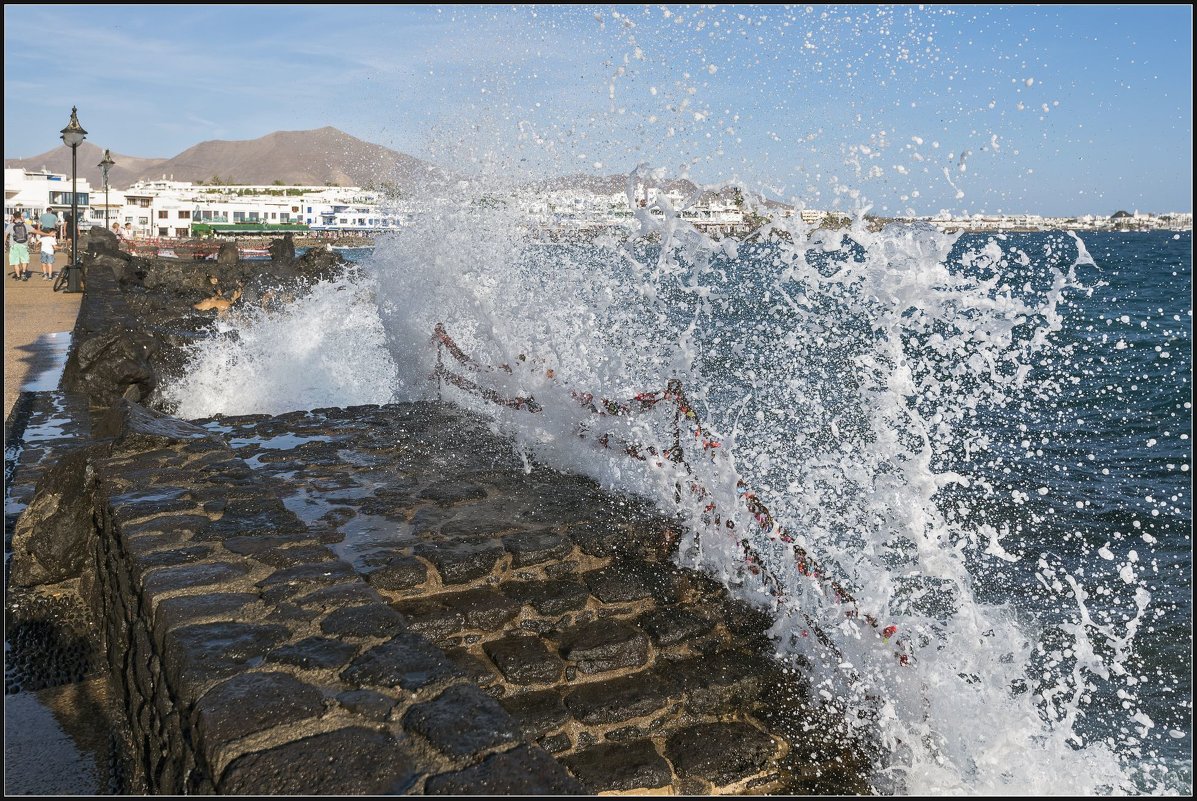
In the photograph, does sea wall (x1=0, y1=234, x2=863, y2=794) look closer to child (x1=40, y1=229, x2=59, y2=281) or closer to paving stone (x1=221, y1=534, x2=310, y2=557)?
paving stone (x1=221, y1=534, x2=310, y2=557)

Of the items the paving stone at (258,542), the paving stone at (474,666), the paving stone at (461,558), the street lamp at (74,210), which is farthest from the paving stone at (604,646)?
the street lamp at (74,210)

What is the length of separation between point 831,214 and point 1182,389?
1527cm

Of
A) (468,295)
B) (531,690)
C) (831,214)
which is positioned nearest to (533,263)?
(468,295)

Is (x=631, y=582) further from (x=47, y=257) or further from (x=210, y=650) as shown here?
(x=47, y=257)

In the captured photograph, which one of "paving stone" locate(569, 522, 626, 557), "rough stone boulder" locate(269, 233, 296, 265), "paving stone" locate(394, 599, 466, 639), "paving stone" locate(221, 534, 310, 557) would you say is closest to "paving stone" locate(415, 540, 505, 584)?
"paving stone" locate(394, 599, 466, 639)

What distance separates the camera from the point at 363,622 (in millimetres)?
3004

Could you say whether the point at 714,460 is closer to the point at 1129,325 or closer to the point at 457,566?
the point at 457,566

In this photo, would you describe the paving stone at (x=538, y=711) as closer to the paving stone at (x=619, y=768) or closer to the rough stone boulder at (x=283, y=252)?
the paving stone at (x=619, y=768)

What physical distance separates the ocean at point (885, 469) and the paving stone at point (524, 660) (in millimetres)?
1051

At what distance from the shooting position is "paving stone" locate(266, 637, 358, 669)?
2.68 metres

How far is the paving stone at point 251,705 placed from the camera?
2273 mm

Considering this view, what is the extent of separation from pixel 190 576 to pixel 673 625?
6.64 ft

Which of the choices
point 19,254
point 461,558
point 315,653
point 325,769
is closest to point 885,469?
point 461,558

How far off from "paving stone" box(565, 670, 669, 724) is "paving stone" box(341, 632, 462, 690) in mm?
781
